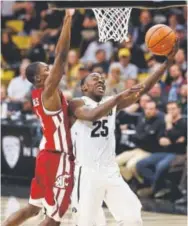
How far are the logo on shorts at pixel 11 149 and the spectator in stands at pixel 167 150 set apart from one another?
2578 mm

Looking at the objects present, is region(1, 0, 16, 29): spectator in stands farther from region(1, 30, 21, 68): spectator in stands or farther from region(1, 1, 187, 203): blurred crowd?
region(1, 30, 21, 68): spectator in stands

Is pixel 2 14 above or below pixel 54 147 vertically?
above

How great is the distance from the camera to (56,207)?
8.41 metres

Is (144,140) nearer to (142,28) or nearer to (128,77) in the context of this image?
(128,77)

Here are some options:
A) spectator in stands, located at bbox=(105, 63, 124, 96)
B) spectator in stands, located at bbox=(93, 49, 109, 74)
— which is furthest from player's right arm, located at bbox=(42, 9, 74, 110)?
spectator in stands, located at bbox=(93, 49, 109, 74)

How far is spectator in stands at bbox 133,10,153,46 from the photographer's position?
17.5m

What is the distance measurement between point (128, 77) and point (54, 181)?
301 inches

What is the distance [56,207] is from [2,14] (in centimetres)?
1302

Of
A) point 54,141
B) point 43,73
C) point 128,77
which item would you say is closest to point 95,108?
point 54,141

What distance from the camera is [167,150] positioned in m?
13.3

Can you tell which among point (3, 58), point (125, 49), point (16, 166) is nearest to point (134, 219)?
point (16, 166)

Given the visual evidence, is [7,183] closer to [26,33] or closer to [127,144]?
[127,144]

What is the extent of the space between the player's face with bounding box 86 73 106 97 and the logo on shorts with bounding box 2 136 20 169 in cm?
698

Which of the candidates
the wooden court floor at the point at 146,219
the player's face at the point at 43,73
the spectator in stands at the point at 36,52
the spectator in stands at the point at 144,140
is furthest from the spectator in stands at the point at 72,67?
the player's face at the point at 43,73
